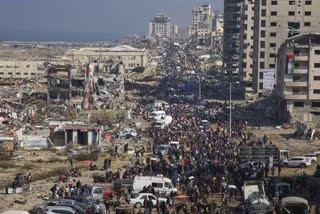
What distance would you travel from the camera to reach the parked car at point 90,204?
2624 cm

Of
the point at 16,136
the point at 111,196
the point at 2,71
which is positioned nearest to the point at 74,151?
the point at 16,136

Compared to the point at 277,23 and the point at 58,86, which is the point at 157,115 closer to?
the point at 58,86

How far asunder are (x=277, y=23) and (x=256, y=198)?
50.3 meters

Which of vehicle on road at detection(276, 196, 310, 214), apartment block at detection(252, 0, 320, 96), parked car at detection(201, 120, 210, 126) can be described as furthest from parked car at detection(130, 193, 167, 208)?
apartment block at detection(252, 0, 320, 96)

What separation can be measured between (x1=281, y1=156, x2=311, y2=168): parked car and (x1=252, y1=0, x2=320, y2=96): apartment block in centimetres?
3108

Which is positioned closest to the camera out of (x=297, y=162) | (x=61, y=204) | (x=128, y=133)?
(x=61, y=204)

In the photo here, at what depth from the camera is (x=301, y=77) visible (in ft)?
188

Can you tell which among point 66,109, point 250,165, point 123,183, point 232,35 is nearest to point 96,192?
point 123,183

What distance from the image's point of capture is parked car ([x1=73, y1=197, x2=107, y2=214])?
2624 centimetres

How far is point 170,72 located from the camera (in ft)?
415

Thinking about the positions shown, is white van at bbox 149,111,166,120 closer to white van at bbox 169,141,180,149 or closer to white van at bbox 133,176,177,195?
white van at bbox 169,141,180,149

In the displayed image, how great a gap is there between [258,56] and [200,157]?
41.9 metres

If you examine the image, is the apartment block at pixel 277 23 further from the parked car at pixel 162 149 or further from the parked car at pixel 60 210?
the parked car at pixel 60 210

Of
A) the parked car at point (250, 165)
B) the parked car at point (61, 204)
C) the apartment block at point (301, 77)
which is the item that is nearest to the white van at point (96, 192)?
the parked car at point (61, 204)
